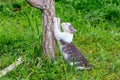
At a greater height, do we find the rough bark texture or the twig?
the rough bark texture

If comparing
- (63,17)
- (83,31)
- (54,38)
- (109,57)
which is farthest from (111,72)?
(63,17)

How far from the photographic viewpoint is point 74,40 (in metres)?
5.86

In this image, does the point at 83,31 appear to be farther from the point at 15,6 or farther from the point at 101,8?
the point at 15,6

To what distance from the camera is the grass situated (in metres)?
4.80

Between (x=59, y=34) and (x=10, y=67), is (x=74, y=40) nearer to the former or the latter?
(x=59, y=34)

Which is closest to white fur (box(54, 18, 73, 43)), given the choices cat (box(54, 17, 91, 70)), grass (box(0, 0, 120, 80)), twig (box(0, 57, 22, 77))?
cat (box(54, 17, 91, 70))

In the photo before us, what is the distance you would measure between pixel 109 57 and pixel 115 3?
1.71 metres

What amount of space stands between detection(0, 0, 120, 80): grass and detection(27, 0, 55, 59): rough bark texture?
148 mm

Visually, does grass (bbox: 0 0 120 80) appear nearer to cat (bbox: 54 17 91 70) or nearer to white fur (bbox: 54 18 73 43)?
cat (bbox: 54 17 91 70)

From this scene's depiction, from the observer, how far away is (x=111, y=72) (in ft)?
16.3

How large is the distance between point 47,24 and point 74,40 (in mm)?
1122

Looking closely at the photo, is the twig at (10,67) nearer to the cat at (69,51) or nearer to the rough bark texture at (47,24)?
the rough bark texture at (47,24)

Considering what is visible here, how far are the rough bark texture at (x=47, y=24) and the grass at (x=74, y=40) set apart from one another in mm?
148

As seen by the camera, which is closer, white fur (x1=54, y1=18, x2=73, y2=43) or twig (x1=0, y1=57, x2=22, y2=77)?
twig (x1=0, y1=57, x2=22, y2=77)
